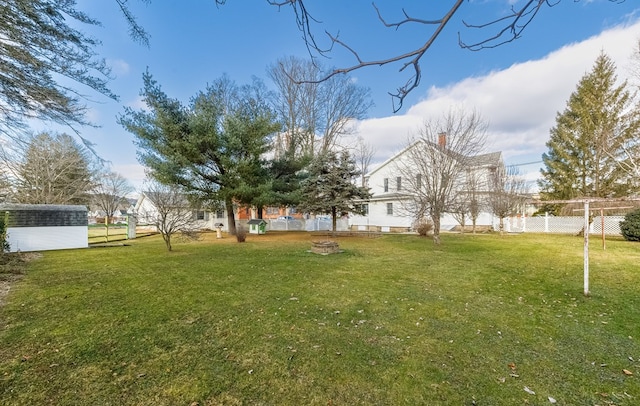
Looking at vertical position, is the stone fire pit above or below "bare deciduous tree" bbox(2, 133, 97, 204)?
below

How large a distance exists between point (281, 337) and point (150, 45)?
4661 mm

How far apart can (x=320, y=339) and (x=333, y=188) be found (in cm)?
1239

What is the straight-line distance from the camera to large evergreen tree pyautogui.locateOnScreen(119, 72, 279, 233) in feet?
45.6

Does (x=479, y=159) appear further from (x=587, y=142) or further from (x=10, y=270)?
(x=10, y=270)

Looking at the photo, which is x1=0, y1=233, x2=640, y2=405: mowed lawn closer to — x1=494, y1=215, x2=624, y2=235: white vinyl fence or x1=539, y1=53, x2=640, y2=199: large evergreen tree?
x1=494, y1=215, x2=624, y2=235: white vinyl fence

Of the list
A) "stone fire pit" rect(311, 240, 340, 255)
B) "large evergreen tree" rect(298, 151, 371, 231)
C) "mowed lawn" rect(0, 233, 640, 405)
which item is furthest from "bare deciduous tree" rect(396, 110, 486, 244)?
"mowed lawn" rect(0, 233, 640, 405)

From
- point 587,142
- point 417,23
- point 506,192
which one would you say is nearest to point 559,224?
point 506,192

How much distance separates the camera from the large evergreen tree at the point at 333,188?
15469 millimetres

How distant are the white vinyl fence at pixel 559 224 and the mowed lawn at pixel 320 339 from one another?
1406 cm

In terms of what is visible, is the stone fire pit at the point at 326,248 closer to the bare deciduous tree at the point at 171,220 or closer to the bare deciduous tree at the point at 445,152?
the bare deciduous tree at the point at 445,152

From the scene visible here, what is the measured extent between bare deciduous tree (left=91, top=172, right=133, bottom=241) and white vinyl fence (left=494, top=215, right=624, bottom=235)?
37765 mm

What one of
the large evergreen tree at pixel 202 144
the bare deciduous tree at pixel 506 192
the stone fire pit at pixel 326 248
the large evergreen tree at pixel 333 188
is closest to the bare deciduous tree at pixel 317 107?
the large evergreen tree at pixel 333 188

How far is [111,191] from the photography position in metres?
35.4

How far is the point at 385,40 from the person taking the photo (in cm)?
208
